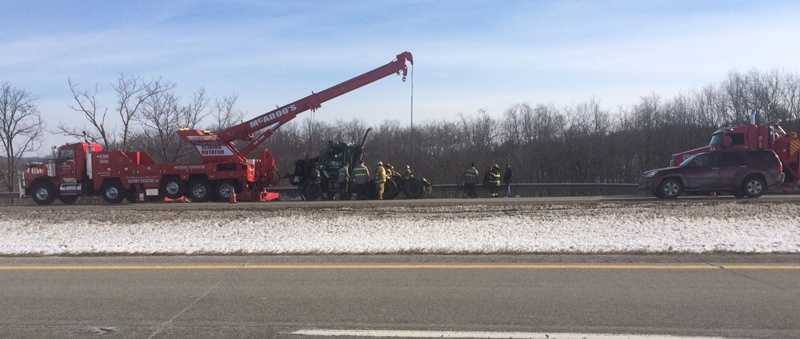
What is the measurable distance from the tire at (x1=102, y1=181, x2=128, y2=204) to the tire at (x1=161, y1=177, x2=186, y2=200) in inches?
66.2

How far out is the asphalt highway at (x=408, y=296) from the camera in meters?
5.35

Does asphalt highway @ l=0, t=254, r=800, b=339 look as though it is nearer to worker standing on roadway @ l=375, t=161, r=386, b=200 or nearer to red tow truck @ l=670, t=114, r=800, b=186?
worker standing on roadway @ l=375, t=161, r=386, b=200

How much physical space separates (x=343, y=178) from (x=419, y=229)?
33.2 feet

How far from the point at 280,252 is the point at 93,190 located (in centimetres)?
1633

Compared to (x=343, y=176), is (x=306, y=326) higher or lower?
lower

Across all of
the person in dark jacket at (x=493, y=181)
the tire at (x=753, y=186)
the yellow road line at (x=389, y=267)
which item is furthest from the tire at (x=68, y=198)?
the tire at (x=753, y=186)

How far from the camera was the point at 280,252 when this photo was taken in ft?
32.7

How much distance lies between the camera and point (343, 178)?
894 inches

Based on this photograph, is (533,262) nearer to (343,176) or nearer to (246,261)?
(246,261)

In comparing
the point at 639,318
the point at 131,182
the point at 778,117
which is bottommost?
the point at 639,318

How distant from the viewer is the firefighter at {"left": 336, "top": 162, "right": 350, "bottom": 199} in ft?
74.4

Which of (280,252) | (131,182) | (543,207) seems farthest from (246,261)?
(131,182)

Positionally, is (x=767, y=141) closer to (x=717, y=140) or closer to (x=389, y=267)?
(x=717, y=140)

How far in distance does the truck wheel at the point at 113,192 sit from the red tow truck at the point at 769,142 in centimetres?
2258
